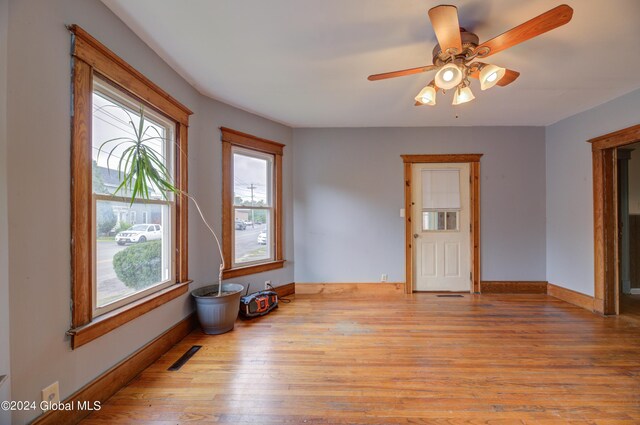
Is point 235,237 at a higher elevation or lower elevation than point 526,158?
lower

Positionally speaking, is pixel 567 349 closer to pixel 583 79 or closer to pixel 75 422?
pixel 583 79

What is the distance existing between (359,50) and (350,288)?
3.06m

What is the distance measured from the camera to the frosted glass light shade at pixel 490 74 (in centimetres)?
177

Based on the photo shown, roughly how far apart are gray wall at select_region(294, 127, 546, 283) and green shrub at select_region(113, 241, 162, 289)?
1991 millimetres

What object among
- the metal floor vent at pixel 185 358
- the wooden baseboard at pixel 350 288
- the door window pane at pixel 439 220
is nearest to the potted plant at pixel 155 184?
the metal floor vent at pixel 185 358

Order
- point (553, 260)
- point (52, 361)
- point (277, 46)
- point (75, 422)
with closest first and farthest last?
point (52, 361) → point (75, 422) → point (277, 46) → point (553, 260)

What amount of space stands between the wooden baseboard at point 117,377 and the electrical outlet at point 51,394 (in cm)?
5

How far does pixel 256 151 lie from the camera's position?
355cm

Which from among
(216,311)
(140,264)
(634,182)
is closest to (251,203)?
(216,311)

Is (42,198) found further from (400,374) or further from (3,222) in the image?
(400,374)

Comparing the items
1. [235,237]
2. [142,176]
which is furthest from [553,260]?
[142,176]

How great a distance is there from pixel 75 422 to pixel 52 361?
1.38ft

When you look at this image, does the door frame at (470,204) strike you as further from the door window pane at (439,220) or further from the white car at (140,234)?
the white car at (140,234)

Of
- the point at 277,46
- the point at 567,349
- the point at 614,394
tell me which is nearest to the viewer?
the point at 614,394
